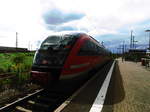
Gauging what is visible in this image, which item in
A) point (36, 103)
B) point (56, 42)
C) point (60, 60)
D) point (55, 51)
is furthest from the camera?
point (56, 42)

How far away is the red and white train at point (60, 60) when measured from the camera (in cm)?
654

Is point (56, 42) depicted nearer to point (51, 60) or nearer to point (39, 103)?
point (51, 60)

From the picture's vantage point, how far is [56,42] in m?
7.55

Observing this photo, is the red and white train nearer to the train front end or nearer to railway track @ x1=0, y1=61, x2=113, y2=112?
the train front end

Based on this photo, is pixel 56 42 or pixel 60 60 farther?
pixel 56 42

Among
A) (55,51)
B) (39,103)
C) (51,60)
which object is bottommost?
(39,103)

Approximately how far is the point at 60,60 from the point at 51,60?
16.7 inches

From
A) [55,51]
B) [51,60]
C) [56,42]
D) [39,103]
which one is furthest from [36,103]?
[56,42]

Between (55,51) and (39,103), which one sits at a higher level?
(55,51)

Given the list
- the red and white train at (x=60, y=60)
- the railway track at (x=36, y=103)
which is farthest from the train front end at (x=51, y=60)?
the railway track at (x=36, y=103)

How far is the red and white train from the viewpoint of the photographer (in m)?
6.54

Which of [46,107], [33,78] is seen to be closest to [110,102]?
[46,107]

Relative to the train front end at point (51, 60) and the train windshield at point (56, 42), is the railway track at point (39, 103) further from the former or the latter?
the train windshield at point (56, 42)

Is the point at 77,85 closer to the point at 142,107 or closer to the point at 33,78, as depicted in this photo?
the point at 33,78
